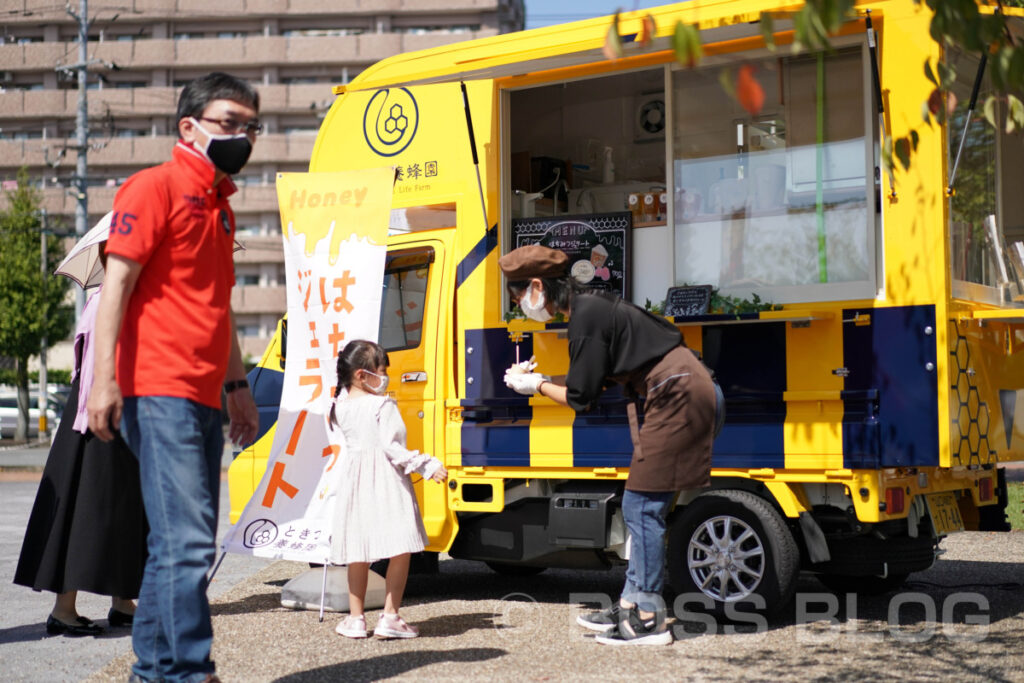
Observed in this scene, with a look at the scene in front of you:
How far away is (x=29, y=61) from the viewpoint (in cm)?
5888

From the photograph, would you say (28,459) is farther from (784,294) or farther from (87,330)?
(784,294)

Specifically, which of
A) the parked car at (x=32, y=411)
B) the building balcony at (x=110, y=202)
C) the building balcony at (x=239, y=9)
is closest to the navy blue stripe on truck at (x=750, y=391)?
the parked car at (x=32, y=411)

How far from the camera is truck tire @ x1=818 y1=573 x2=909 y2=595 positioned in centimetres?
713

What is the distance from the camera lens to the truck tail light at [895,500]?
5703mm

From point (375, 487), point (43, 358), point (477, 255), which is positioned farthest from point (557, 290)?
point (43, 358)

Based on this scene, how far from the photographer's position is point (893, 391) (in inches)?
224

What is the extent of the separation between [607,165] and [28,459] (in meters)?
20.0

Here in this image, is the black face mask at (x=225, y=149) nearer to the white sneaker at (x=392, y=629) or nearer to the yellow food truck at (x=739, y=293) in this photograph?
the white sneaker at (x=392, y=629)

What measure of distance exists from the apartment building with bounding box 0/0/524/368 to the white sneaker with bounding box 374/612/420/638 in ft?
170

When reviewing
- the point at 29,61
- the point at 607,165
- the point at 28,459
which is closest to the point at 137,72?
the point at 29,61

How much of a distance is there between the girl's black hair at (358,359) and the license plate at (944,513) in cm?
284

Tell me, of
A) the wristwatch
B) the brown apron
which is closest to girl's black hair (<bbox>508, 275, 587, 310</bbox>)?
the brown apron

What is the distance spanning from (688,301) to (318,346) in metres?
1.96

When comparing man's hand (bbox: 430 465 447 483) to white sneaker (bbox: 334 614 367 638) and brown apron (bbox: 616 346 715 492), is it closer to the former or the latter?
white sneaker (bbox: 334 614 367 638)
